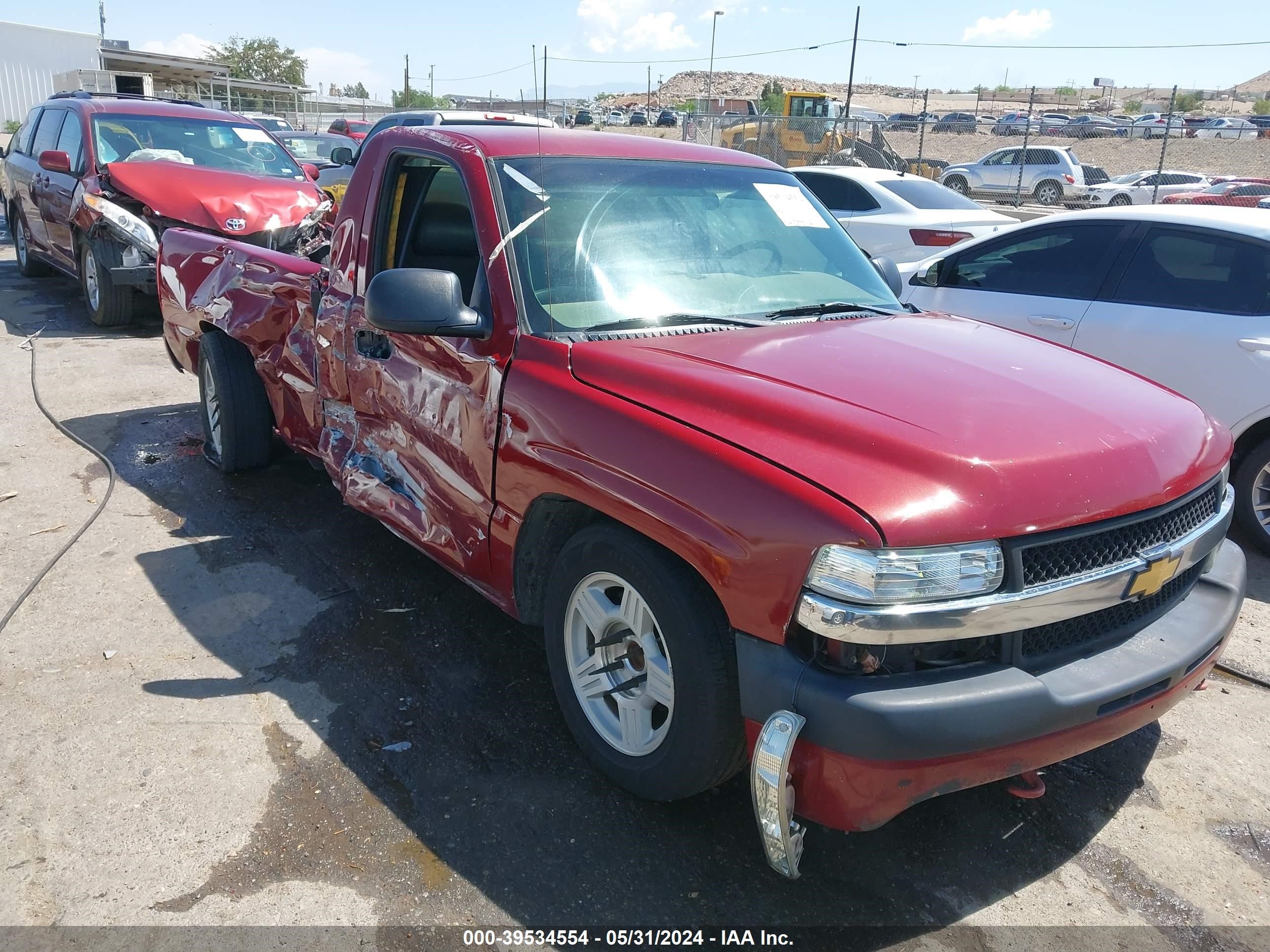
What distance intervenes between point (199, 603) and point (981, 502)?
10.9ft

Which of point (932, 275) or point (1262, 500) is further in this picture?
point (932, 275)

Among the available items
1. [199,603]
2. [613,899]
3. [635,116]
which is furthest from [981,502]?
[635,116]

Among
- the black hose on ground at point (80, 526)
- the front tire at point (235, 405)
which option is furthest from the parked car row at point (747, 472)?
the black hose on ground at point (80, 526)

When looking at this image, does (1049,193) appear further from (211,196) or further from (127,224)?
(127,224)

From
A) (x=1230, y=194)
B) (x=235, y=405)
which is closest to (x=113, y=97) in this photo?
(x=235, y=405)

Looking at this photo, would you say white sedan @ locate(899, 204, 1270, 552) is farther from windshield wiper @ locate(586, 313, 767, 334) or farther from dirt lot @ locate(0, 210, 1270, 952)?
windshield wiper @ locate(586, 313, 767, 334)

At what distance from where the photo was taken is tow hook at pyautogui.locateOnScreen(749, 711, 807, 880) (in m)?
2.17

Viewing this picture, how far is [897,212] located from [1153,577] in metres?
7.64

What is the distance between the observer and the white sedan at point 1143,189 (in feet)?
69.1

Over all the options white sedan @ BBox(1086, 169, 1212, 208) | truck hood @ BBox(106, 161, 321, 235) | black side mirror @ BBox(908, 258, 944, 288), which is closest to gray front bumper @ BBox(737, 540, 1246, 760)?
black side mirror @ BBox(908, 258, 944, 288)

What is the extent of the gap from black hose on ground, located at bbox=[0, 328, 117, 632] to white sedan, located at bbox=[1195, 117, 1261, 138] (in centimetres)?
4501

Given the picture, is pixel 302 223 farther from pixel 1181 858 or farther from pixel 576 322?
pixel 1181 858

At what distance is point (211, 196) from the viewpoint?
9117 millimetres

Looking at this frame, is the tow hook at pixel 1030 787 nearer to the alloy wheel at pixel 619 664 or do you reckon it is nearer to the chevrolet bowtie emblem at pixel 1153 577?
the chevrolet bowtie emblem at pixel 1153 577
